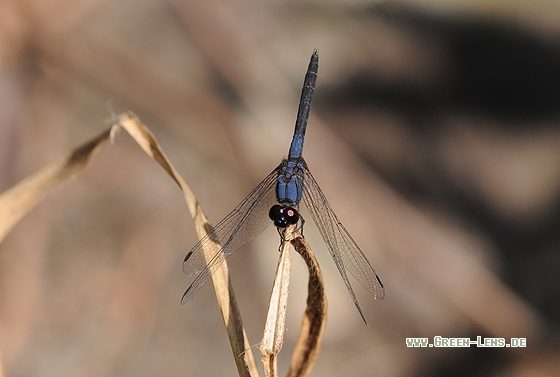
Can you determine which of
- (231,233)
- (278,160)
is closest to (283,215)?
(231,233)

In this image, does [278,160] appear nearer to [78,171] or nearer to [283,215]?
[283,215]

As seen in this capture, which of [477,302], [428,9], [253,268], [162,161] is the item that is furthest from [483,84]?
[162,161]

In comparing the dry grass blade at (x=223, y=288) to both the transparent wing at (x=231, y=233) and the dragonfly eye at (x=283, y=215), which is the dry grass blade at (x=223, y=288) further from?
the dragonfly eye at (x=283, y=215)

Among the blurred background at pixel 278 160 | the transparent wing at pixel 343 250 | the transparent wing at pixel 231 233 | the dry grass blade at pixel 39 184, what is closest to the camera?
the dry grass blade at pixel 39 184

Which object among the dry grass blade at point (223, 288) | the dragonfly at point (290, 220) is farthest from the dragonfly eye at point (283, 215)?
the dry grass blade at point (223, 288)

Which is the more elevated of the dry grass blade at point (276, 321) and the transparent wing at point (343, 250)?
the transparent wing at point (343, 250)

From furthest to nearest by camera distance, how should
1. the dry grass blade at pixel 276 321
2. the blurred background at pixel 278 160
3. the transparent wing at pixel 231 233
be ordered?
the blurred background at pixel 278 160 → the transparent wing at pixel 231 233 → the dry grass blade at pixel 276 321

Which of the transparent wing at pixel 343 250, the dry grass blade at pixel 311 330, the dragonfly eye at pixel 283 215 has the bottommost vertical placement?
the dry grass blade at pixel 311 330
